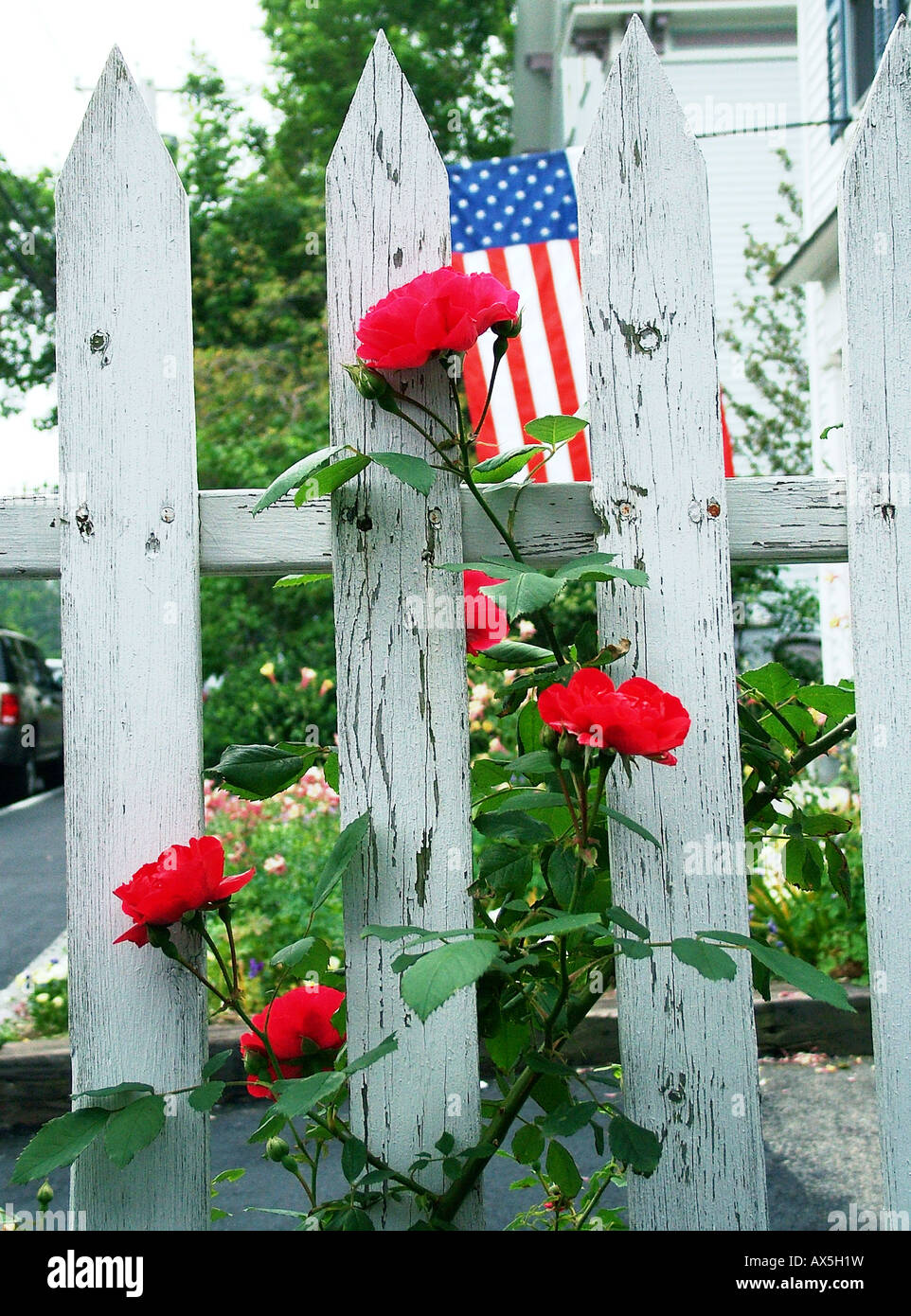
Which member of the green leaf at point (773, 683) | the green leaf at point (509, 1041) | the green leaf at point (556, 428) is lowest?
the green leaf at point (509, 1041)

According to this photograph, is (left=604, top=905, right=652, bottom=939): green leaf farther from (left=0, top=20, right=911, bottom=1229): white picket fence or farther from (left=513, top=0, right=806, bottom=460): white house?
(left=513, top=0, right=806, bottom=460): white house

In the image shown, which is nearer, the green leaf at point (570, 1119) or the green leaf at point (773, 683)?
the green leaf at point (570, 1119)

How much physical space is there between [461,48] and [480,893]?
67.9ft

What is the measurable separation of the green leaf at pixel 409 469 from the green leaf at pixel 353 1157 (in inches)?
27.4

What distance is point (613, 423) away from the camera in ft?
4.38

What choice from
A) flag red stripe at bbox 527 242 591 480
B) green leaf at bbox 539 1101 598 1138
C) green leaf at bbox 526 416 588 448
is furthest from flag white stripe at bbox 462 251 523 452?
green leaf at bbox 539 1101 598 1138

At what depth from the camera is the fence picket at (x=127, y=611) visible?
128 cm

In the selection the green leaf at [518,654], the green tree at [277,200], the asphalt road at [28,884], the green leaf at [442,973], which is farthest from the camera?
the green tree at [277,200]

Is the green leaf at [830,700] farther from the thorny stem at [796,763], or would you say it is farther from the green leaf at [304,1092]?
the green leaf at [304,1092]

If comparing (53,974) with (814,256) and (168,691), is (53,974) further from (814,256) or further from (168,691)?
(814,256)

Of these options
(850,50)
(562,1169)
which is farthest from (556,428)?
(850,50)

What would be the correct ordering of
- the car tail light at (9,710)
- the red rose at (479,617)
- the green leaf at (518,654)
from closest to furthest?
the green leaf at (518,654), the red rose at (479,617), the car tail light at (9,710)

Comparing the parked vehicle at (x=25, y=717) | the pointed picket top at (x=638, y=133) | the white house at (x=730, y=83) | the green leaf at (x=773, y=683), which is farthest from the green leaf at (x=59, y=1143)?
the white house at (x=730, y=83)

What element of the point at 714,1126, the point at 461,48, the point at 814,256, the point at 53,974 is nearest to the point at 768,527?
the point at 714,1126
